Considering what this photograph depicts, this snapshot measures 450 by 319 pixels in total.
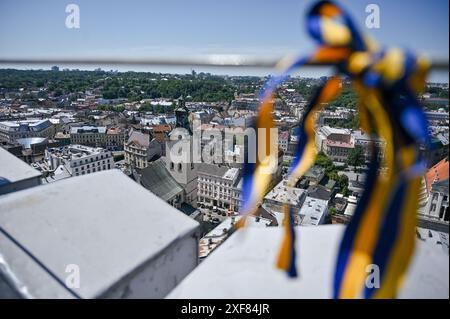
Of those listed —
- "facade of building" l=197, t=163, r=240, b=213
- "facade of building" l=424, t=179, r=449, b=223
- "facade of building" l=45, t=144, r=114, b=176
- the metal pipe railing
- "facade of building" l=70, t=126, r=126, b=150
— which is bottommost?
"facade of building" l=197, t=163, r=240, b=213

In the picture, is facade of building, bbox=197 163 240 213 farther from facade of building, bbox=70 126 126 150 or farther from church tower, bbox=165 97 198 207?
facade of building, bbox=70 126 126 150

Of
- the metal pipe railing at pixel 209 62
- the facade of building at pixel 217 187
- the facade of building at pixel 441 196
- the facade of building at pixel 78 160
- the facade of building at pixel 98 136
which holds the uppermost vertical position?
the metal pipe railing at pixel 209 62

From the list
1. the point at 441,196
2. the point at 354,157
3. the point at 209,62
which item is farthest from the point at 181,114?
the point at 354,157

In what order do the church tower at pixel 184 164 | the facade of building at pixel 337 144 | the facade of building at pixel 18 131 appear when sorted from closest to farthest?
the church tower at pixel 184 164
the facade of building at pixel 337 144
the facade of building at pixel 18 131

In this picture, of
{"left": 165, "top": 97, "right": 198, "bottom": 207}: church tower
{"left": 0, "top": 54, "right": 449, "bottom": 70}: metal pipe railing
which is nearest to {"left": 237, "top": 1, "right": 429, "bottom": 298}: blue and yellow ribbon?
{"left": 0, "top": 54, "right": 449, "bottom": 70}: metal pipe railing

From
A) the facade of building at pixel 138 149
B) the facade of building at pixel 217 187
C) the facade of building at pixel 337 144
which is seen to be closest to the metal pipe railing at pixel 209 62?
the facade of building at pixel 217 187

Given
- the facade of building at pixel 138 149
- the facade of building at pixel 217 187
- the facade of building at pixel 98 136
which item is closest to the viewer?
the facade of building at pixel 217 187

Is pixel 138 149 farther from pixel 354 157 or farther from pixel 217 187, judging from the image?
pixel 354 157

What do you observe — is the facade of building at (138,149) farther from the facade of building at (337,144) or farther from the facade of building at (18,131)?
the facade of building at (337,144)
